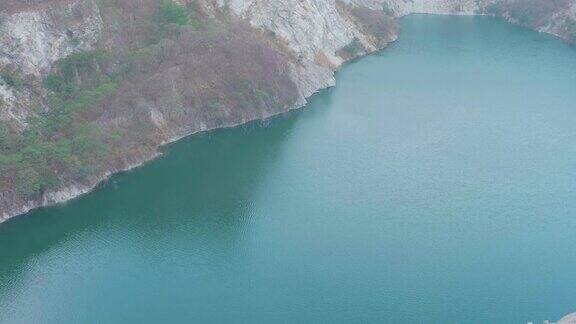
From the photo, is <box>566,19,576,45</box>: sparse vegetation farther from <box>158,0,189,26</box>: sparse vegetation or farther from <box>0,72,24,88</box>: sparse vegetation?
<box>0,72,24,88</box>: sparse vegetation

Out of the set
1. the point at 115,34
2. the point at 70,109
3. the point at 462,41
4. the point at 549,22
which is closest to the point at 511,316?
the point at 70,109

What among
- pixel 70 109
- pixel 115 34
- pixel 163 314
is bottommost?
pixel 163 314

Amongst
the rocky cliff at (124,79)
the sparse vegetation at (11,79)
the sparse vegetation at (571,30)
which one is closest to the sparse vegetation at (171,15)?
the rocky cliff at (124,79)

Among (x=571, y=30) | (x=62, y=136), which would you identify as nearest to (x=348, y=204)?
(x=62, y=136)

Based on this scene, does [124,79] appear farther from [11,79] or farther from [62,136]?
[62,136]

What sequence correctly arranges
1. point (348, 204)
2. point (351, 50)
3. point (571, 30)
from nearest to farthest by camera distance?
point (348, 204) < point (351, 50) < point (571, 30)

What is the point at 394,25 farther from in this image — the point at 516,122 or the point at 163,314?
the point at 163,314

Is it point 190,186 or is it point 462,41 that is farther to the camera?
point 462,41

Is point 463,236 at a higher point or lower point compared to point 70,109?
lower
